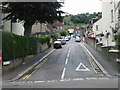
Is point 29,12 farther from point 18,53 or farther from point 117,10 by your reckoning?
point 117,10

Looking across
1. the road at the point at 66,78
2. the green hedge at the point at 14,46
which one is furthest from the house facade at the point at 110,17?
the green hedge at the point at 14,46

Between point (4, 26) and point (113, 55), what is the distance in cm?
1780

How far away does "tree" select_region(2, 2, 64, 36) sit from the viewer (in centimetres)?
2797

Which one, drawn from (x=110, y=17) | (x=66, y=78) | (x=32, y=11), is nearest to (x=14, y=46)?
(x=32, y=11)

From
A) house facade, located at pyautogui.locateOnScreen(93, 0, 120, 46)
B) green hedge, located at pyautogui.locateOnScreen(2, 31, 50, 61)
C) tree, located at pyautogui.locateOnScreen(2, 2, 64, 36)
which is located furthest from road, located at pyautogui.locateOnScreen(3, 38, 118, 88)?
house facade, located at pyautogui.locateOnScreen(93, 0, 120, 46)

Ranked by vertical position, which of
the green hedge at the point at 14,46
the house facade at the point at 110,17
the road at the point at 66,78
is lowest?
the road at the point at 66,78

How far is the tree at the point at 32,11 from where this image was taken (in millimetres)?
27969

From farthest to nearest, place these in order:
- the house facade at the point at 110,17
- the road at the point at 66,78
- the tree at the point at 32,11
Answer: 1. the house facade at the point at 110,17
2. the tree at the point at 32,11
3. the road at the point at 66,78

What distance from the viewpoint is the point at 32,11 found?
93.6 ft

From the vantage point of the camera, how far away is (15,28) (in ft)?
129

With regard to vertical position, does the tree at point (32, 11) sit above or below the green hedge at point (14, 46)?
above

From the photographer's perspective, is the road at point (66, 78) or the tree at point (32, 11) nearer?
the road at point (66, 78)

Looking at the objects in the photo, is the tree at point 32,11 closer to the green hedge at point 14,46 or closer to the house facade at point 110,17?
the green hedge at point 14,46

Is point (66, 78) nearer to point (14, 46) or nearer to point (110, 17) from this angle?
point (14, 46)
